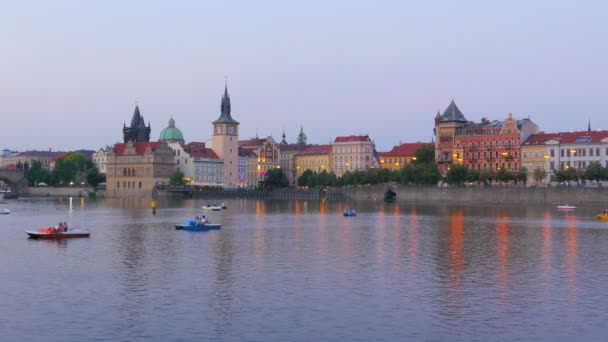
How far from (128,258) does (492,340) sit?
1070 inches

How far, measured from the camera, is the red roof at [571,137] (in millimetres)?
151825

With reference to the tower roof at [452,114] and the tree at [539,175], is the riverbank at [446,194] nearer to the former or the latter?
the tree at [539,175]

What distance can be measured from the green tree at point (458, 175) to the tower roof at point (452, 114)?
2610 centimetres

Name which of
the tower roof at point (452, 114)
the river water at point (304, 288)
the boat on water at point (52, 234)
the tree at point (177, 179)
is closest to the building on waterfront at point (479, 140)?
the tower roof at point (452, 114)

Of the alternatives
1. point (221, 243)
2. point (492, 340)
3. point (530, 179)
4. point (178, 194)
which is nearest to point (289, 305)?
point (492, 340)

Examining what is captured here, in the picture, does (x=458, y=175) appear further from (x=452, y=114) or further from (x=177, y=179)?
(x=177, y=179)

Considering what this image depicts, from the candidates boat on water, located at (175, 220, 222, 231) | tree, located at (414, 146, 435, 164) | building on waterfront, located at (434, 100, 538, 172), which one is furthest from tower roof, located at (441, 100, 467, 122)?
boat on water, located at (175, 220, 222, 231)

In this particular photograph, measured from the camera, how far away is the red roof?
152 metres

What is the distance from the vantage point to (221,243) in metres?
60.1

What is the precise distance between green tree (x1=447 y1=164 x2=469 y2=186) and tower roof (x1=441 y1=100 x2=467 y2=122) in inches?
1028

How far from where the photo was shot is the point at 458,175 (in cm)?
15138

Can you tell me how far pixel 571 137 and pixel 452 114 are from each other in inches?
1121

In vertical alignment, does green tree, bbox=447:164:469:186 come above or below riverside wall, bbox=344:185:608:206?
above

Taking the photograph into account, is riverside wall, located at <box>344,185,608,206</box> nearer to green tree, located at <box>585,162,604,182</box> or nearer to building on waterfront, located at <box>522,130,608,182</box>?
green tree, located at <box>585,162,604,182</box>
